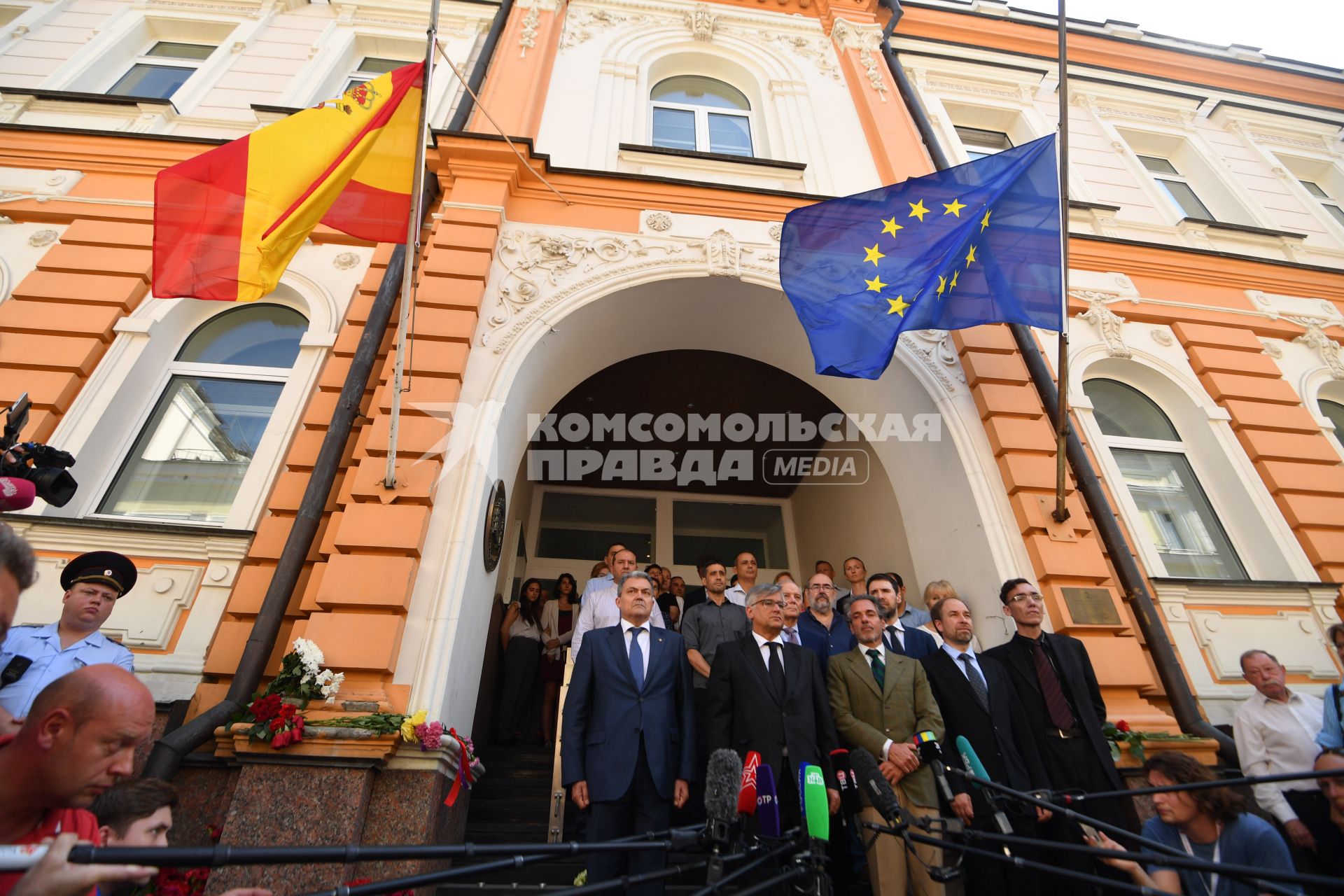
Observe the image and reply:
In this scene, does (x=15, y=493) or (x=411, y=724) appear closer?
(x=15, y=493)

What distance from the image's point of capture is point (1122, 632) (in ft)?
18.5

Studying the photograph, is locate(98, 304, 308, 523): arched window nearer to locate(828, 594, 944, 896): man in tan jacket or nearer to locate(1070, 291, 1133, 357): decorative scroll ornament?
locate(828, 594, 944, 896): man in tan jacket

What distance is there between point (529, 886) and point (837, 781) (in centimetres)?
196

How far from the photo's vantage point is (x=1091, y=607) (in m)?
5.70

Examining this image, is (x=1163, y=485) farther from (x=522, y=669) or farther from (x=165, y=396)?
(x=165, y=396)

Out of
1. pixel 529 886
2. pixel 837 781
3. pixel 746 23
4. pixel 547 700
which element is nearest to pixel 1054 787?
pixel 837 781

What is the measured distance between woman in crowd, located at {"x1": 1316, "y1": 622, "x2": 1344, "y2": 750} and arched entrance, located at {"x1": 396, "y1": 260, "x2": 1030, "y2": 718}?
2.05 meters

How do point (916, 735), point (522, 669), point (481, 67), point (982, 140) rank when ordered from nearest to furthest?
point (916, 735)
point (522, 669)
point (481, 67)
point (982, 140)

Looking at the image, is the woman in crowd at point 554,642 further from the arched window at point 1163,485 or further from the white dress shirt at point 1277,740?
the arched window at point 1163,485

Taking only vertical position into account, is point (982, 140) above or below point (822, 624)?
above

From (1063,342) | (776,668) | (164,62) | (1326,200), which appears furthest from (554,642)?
(1326,200)

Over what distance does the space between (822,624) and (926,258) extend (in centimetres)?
348

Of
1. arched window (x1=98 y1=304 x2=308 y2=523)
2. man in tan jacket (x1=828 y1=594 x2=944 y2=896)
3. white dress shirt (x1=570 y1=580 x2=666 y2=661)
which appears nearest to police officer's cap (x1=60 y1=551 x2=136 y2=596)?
arched window (x1=98 y1=304 x2=308 y2=523)

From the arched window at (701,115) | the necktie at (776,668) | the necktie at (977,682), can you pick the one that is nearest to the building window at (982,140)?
the arched window at (701,115)
